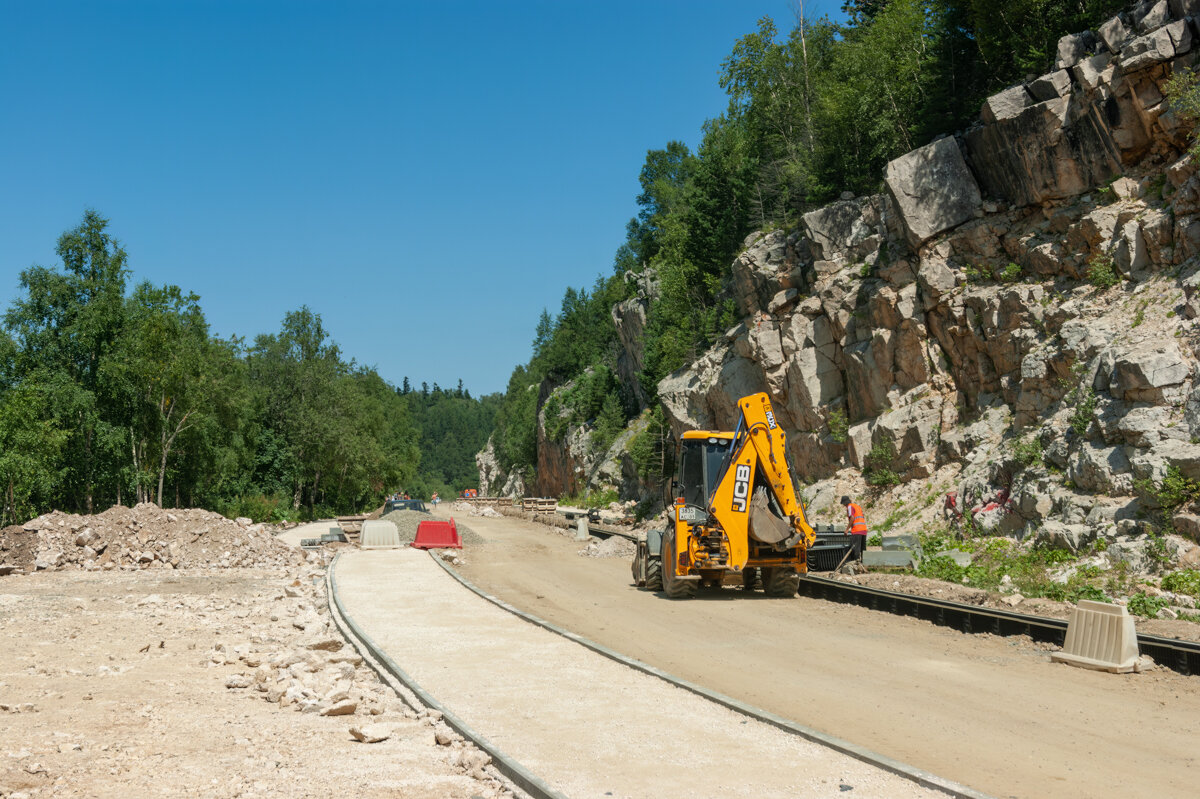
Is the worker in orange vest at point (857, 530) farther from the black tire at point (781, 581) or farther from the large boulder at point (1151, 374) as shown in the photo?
the large boulder at point (1151, 374)

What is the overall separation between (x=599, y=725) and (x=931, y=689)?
13.7 ft

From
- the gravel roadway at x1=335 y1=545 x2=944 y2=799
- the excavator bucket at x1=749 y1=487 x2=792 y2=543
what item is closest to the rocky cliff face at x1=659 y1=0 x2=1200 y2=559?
the excavator bucket at x1=749 y1=487 x2=792 y2=543

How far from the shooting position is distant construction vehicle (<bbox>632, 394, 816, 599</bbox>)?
16516 mm

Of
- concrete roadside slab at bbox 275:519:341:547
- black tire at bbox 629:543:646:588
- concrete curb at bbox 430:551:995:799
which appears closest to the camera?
concrete curb at bbox 430:551:995:799

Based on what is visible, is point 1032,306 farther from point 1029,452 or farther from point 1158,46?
point 1158,46

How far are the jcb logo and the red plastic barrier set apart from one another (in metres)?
17.1

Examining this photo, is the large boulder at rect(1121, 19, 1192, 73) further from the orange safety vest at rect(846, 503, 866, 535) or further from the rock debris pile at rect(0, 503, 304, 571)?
the rock debris pile at rect(0, 503, 304, 571)

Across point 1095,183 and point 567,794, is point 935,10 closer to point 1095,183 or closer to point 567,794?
point 1095,183

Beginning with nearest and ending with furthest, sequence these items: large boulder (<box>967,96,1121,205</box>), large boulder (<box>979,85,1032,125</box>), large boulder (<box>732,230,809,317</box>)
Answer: large boulder (<box>967,96,1121,205</box>) → large boulder (<box>979,85,1032,125</box>) → large boulder (<box>732,230,809,317</box>)

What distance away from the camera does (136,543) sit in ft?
88.5

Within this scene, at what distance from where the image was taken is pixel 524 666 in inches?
422

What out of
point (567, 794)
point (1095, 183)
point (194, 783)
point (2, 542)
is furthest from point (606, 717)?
point (2, 542)

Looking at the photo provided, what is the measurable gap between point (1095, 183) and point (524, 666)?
21388 mm

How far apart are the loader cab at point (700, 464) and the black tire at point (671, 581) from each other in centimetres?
92
